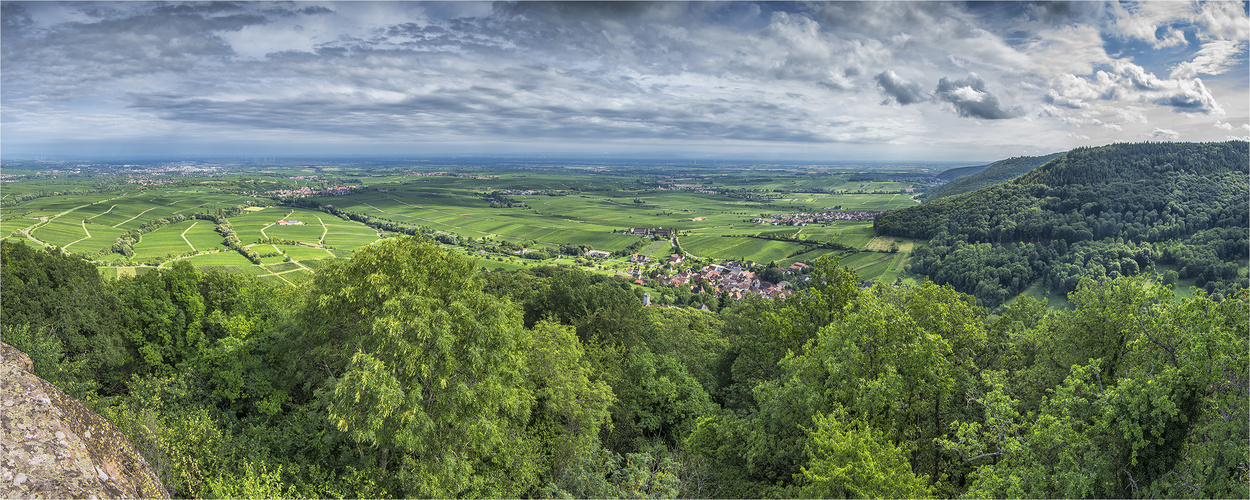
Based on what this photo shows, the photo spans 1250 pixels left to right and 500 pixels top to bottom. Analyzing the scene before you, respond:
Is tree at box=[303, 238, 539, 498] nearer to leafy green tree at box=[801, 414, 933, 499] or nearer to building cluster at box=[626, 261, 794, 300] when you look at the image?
leafy green tree at box=[801, 414, 933, 499]

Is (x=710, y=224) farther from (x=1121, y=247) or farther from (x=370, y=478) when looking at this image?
(x=370, y=478)

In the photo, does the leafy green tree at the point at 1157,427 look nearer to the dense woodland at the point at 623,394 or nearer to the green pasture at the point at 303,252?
the dense woodland at the point at 623,394

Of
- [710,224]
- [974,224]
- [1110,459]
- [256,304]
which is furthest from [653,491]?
[710,224]

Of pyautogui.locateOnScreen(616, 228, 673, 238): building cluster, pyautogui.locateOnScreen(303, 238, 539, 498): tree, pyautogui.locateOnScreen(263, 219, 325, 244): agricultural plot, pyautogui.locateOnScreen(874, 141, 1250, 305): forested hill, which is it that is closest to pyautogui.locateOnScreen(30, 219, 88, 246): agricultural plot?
pyautogui.locateOnScreen(263, 219, 325, 244): agricultural plot

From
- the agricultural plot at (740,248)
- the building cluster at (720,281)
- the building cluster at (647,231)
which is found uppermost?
the building cluster at (647,231)

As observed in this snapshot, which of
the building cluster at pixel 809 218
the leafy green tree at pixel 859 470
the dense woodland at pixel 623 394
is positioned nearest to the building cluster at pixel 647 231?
the building cluster at pixel 809 218
